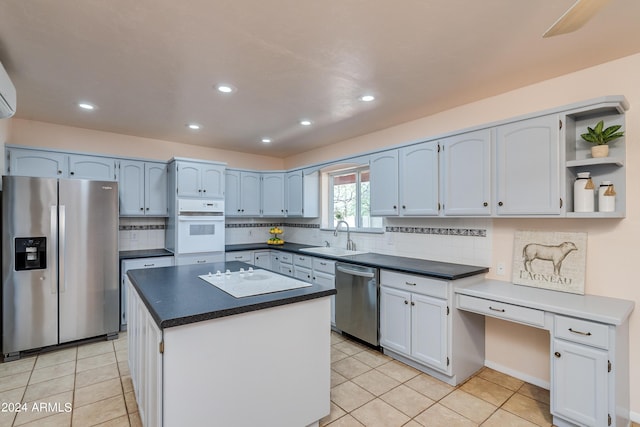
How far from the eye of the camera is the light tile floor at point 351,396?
216 centimetres

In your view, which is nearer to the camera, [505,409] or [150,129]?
[505,409]

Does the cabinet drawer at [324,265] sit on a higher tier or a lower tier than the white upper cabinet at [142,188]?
lower

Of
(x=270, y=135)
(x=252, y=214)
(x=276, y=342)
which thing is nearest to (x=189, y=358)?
(x=276, y=342)

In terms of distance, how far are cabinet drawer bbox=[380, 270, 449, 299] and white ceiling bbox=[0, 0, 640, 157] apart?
65.9 inches

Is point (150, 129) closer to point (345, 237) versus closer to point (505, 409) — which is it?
point (345, 237)

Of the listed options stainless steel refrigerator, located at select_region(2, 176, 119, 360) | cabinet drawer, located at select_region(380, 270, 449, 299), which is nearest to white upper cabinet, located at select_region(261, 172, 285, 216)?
stainless steel refrigerator, located at select_region(2, 176, 119, 360)

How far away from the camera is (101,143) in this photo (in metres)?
4.09

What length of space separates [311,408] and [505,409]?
1.46 metres

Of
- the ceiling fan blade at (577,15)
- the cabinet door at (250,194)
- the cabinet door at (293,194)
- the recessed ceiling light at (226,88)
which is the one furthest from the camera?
the cabinet door at (250,194)

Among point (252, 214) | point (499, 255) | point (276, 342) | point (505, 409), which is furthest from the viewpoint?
point (252, 214)

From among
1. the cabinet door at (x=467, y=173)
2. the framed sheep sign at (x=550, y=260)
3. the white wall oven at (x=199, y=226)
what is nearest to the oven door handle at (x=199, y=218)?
the white wall oven at (x=199, y=226)

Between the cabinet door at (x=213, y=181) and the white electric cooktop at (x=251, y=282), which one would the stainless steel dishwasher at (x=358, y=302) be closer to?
the white electric cooktop at (x=251, y=282)

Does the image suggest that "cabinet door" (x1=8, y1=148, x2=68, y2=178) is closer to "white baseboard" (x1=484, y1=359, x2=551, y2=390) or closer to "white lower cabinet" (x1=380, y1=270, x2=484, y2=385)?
"white lower cabinet" (x1=380, y1=270, x2=484, y2=385)

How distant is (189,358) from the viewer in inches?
60.9
